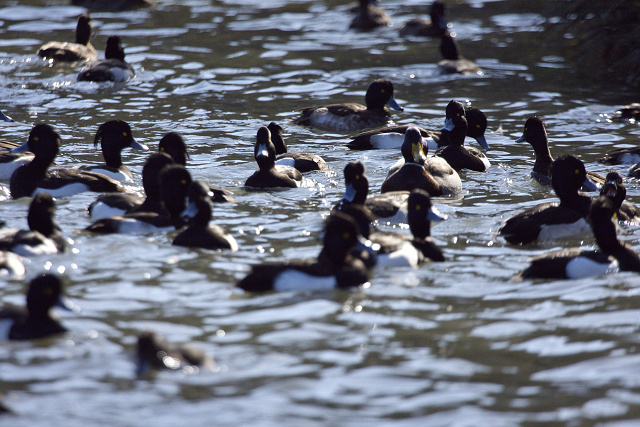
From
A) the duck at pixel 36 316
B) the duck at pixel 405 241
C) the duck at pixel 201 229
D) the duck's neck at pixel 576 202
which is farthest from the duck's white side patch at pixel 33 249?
the duck's neck at pixel 576 202

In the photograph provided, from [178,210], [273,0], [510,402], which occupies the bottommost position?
[510,402]

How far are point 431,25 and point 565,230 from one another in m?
14.5

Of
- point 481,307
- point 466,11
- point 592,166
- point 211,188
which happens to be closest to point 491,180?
point 592,166

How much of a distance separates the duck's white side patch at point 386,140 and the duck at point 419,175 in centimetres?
201

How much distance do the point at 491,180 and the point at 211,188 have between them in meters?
4.04

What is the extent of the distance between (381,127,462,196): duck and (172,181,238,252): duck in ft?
9.23

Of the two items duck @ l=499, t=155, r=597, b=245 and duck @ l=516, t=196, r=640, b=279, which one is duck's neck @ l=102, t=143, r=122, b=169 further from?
duck @ l=516, t=196, r=640, b=279

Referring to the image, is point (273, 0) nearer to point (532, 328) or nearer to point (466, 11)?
point (466, 11)

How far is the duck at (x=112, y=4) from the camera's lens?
25.8 meters

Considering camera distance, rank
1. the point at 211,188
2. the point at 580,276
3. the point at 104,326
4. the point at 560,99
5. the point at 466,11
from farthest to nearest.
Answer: the point at 466,11
the point at 560,99
the point at 211,188
the point at 580,276
the point at 104,326

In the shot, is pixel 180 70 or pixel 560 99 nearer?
pixel 560 99

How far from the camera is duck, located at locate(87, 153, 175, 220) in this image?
9.50 meters

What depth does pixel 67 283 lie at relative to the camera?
7445mm

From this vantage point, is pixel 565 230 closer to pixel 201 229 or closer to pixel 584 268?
pixel 584 268
